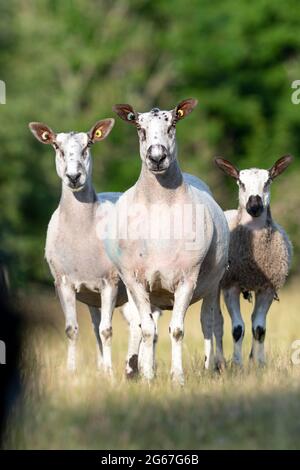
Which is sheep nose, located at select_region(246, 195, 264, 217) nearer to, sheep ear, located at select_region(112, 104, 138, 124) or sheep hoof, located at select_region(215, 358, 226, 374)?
sheep hoof, located at select_region(215, 358, 226, 374)

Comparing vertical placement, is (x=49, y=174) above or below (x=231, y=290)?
above

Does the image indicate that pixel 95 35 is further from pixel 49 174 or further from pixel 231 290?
pixel 231 290

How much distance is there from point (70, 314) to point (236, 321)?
5.20 feet

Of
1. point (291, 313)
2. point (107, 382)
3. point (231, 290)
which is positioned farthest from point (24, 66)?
point (107, 382)

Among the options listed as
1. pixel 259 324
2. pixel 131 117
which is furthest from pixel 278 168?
pixel 131 117

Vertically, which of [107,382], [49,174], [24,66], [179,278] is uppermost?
[24,66]

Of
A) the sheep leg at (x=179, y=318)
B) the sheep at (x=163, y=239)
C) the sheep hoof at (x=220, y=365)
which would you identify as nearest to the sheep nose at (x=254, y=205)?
the sheep at (x=163, y=239)

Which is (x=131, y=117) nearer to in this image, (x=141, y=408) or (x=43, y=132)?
(x=43, y=132)

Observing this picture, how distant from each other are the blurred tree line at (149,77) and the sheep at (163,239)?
21581 mm

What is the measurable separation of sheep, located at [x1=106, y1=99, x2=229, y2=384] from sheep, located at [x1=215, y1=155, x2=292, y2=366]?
49.2 inches

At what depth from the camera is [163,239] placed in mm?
10648

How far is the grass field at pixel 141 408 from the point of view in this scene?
7671 mm

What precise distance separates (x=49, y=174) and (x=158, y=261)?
939 inches
